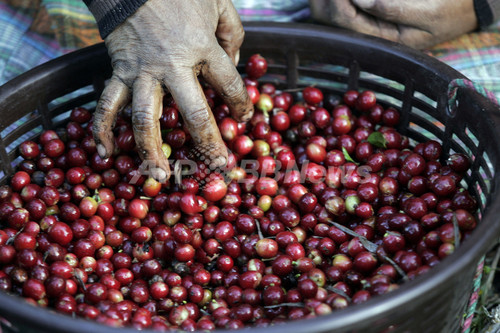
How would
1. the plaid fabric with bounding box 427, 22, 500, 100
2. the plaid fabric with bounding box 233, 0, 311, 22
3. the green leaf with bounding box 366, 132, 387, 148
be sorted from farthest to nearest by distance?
the plaid fabric with bounding box 233, 0, 311, 22 < the plaid fabric with bounding box 427, 22, 500, 100 < the green leaf with bounding box 366, 132, 387, 148

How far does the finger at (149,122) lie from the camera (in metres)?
2.29

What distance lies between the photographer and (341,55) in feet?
9.77

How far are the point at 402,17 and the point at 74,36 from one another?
2.15 metres

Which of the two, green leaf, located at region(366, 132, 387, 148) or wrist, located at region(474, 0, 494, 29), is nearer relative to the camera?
green leaf, located at region(366, 132, 387, 148)

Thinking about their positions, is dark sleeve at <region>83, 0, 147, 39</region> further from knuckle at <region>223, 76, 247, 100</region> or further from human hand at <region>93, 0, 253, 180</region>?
knuckle at <region>223, 76, 247, 100</region>

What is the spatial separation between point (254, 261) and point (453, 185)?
0.95m

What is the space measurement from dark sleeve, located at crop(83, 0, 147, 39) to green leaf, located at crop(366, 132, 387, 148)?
1363mm

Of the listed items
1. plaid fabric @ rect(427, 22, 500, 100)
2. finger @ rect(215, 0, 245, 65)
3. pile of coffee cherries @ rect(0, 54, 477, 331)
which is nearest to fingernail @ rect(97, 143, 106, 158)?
pile of coffee cherries @ rect(0, 54, 477, 331)

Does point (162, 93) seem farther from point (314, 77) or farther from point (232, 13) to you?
point (314, 77)

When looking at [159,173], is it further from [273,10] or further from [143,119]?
[273,10]

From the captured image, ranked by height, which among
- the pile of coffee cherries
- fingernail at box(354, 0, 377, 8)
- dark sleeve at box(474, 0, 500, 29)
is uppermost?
fingernail at box(354, 0, 377, 8)

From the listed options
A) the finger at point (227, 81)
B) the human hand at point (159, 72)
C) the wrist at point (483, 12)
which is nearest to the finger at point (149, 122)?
the human hand at point (159, 72)

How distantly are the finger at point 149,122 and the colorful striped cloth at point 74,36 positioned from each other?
1496 mm

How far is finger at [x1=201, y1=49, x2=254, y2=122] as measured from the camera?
2465 millimetres
